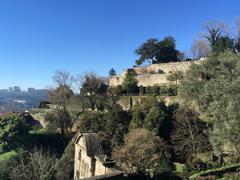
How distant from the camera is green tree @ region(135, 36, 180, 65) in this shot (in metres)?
60.4

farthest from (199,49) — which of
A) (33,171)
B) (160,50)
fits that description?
(33,171)

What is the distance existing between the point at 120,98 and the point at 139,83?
275 inches

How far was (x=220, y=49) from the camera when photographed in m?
46.4

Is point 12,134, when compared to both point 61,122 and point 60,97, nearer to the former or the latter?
point 61,122

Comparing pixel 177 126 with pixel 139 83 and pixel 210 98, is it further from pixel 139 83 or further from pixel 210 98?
pixel 139 83

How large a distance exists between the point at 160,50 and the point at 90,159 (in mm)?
42277

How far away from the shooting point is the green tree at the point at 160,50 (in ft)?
198

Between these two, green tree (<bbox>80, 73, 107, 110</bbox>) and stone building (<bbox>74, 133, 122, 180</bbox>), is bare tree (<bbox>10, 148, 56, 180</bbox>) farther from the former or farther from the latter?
green tree (<bbox>80, 73, 107, 110</bbox>)

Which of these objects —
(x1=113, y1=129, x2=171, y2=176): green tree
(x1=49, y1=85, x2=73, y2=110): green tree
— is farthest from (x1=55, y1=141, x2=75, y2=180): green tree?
(x1=49, y1=85, x2=73, y2=110): green tree

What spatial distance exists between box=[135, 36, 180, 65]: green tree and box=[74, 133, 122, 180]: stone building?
124 ft

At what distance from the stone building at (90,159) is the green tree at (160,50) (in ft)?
124

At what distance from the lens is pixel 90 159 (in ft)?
70.3

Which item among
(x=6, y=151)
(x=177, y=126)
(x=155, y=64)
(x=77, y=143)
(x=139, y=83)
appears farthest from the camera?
(x=155, y=64)

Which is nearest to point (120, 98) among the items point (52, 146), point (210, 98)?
point (52, 146)
